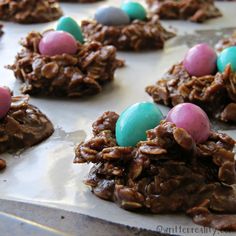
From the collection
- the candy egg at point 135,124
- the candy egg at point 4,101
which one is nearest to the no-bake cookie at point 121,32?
the candy egg at point 4,101

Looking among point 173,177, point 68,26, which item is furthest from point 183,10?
point 173,177

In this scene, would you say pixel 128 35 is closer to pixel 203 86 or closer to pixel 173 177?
pixel 203 86

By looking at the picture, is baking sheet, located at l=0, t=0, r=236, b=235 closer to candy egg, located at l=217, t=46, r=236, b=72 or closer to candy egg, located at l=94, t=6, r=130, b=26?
candy egg, located at l=94, t=6, r=130, b=26

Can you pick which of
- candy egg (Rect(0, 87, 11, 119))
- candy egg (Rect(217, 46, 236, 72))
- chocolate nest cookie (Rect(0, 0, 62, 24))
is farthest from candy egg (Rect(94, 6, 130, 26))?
candy egg (Rect(0, 87, 11, 119))

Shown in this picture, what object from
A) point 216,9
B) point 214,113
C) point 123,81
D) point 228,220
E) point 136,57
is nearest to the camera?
point 228,220

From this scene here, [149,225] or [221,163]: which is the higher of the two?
[221,163]

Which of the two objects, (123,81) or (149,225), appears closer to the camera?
Answer: (149,225)

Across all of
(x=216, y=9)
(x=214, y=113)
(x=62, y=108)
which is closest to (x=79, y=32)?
(x=62, y=108)

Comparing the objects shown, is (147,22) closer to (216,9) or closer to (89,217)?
(216,9)
